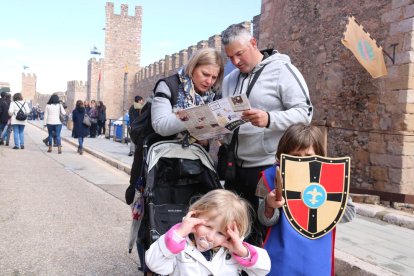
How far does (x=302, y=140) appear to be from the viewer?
6.93ft

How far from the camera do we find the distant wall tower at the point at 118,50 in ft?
125

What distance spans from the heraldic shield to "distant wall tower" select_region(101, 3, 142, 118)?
36.4 meters

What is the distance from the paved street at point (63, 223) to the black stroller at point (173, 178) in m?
1.27

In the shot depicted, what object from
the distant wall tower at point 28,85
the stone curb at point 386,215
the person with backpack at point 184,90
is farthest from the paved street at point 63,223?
the distant wall tower at point 28,85

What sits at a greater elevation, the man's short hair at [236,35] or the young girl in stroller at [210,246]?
the man's short hair at [236,35]

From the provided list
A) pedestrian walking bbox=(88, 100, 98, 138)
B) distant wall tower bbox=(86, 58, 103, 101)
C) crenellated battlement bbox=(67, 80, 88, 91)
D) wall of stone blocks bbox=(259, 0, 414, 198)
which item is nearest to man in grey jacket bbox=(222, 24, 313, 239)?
wall of stone blocks bbox=(259, 0, 414, 198)

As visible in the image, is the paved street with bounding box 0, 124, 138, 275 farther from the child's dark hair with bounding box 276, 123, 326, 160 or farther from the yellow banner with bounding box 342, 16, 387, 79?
the yellow banner with bounding box 342, 16, 387, 79

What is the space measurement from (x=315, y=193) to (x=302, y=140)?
10.5 inches

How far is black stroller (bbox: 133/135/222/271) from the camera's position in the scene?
2572 mm

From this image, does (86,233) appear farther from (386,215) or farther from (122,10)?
(122,10)

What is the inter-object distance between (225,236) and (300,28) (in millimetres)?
8618

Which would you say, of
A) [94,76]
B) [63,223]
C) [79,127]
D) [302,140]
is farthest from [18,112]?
[94,76]

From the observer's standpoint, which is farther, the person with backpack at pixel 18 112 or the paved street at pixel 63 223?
the person with backpack at pixel 18 112

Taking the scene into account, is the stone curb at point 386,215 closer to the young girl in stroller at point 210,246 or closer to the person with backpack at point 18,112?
the young girl in stroller at point 210,246
